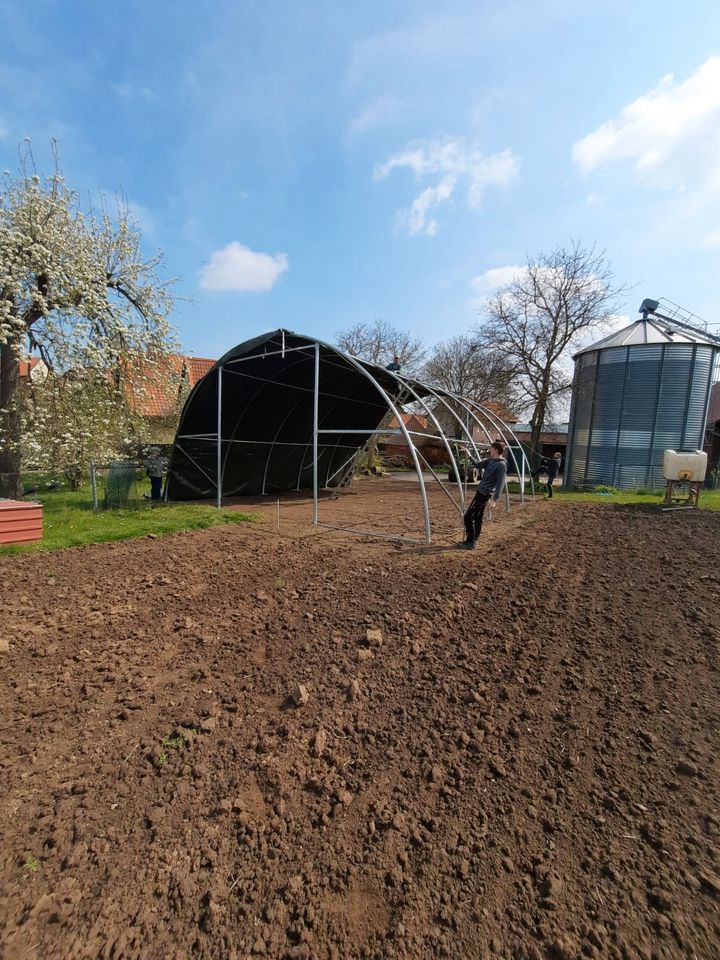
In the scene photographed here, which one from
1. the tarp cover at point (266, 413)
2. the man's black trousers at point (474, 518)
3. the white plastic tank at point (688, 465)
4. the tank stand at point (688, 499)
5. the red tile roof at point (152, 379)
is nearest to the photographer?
the man's black trousers at point (474, 518)

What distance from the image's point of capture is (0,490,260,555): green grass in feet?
25.3

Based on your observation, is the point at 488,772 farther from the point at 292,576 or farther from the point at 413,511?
the point at 413,511

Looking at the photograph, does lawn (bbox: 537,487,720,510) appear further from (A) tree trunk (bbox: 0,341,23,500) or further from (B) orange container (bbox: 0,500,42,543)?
(A) tree trunk (bbox: 0,341,23,500)

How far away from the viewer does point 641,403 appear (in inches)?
727

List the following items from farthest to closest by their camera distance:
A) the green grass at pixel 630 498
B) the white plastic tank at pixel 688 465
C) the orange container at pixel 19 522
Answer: the green grass at pixel 630 498
the white plastic tank at pixel 688 465
the orange container at pixel 19 522

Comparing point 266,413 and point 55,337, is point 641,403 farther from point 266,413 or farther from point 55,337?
point 55,337

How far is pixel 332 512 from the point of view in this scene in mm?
11938

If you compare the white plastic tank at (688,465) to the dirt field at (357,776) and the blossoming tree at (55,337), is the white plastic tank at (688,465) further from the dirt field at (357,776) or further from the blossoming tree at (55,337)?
the blossoming tree at (55,337)

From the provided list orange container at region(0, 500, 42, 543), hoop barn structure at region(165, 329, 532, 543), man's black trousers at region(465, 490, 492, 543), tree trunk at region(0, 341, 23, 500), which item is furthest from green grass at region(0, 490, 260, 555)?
man's black trousers at region(465, 490, 492, 543)

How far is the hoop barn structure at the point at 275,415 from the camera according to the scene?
10.9 meters

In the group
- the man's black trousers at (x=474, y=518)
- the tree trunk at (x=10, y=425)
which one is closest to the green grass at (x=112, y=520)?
the tree trunk at (x=10, y=425)

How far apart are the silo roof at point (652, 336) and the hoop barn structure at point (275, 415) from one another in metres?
9.76

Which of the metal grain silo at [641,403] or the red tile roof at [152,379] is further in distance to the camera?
the metal grain silo at [641,403]

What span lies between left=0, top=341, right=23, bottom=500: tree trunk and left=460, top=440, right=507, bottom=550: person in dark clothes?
9.87 meters
